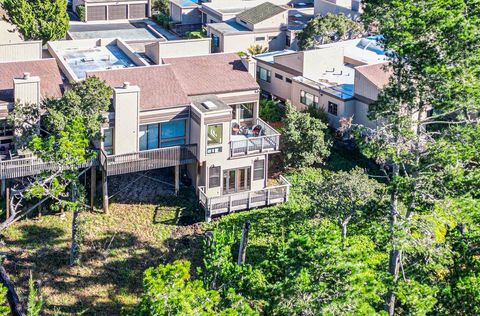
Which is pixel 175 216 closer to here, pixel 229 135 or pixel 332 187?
pixel 229 135

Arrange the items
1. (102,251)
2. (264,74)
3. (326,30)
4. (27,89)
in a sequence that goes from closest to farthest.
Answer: (102,251) < (27,89) < (264,74) < (326,30)

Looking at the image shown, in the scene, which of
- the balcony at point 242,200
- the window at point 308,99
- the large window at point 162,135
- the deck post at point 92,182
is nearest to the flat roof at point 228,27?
the window at point 308,99

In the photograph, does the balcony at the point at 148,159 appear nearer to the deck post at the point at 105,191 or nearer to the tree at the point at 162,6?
the deck post at the point at 105,191

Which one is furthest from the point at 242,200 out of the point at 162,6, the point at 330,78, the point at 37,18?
the point at 162,6

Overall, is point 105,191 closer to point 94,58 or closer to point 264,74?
point 94,58

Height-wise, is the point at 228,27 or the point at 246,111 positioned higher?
the point at 228,27
